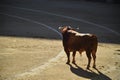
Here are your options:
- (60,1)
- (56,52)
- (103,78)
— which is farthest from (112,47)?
(60,1)

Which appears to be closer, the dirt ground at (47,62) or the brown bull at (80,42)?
the dirt ground at (47,62)

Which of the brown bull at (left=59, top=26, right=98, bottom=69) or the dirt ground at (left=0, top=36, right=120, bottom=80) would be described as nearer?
the dirt ground at (left=0, top=36, right=120, bottom=80)

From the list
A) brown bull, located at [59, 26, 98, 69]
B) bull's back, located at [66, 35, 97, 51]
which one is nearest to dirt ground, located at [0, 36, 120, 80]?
brown bull, located at [59, 26, 98, 69]

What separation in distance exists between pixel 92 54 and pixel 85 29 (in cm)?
987

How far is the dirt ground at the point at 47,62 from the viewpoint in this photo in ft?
42.4

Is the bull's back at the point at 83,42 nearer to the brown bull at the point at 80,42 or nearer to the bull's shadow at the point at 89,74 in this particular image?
the brown bull at the point at 80,42

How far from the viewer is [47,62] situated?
49.1ft

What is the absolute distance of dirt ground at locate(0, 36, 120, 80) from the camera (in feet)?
42.4

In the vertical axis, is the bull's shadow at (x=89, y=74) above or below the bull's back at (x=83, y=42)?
below

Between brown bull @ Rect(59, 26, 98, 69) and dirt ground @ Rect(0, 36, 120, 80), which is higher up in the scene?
brown bull @ Rect(59, 26, 98, 69)

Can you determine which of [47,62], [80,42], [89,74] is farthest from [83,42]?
[47,62]

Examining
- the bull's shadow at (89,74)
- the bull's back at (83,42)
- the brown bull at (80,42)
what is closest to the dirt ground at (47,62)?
the bull's shadow at (89,74)

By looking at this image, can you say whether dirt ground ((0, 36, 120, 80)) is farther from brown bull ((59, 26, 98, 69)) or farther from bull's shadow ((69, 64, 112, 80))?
brown bull ((59, 26, 98, 69))

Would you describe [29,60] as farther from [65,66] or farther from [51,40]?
[51,40]
